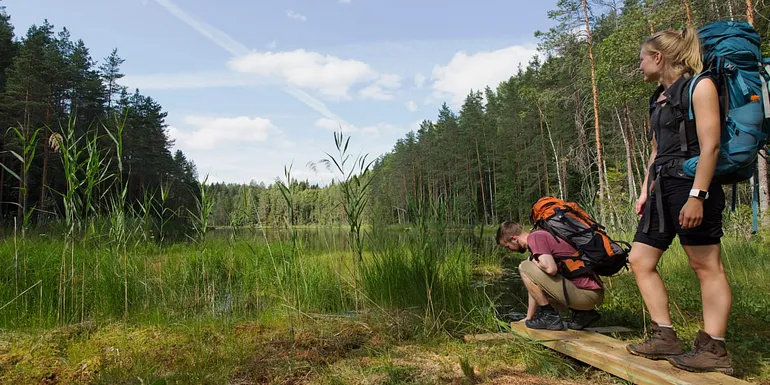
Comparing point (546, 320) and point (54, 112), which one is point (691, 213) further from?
point (54, 112)

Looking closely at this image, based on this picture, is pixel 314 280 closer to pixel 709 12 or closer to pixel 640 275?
pixel 640 275

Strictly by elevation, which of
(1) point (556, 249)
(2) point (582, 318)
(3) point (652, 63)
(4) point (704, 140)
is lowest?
(2) point (582, 318)

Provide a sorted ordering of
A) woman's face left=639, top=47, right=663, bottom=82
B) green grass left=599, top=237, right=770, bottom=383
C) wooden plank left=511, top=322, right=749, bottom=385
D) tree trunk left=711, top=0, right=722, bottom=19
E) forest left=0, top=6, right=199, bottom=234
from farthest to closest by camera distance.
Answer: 1. forest left=0, top=6, right=199, bottom=234
2. tree trunk left=711, top=0, right=722, bottom=19
3. green grass left=599, top=237, right=770, bottom=383
4. woman's face left=639, top=47, right=663, bottom=82
5. wooden plank left=511, top=322, right=749, bottom=385

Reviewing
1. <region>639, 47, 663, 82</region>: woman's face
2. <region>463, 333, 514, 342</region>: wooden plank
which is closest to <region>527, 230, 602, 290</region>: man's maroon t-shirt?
<region>463, 333, 514, 342</region>: wooden plank

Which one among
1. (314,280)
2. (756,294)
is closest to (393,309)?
(314,280)

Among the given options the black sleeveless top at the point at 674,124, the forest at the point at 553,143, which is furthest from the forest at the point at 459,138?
the black sleeveless top at the point at 674,124

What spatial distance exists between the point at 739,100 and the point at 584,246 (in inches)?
51.0

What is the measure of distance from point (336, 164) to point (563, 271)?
7.04 feet

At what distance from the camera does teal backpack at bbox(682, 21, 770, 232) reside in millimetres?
1926

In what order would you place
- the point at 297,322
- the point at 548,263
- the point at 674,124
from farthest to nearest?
the point at 297,322 → the point at 548,263 → the point at 674,124

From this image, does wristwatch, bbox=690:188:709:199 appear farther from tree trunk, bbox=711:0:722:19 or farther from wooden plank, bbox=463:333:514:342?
tree trunk, bbox=711:0:722:19

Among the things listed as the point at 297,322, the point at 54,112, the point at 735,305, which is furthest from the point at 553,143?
the point at 54,112

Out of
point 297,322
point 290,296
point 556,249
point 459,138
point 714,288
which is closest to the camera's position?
point 714,288

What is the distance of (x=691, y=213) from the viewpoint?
6.39 ft
